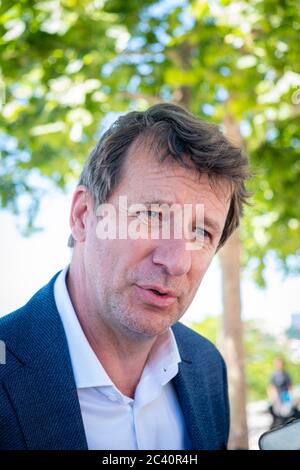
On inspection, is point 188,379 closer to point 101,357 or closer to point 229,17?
point 101,357

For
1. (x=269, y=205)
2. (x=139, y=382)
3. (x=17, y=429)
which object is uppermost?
(x=17, y=429)

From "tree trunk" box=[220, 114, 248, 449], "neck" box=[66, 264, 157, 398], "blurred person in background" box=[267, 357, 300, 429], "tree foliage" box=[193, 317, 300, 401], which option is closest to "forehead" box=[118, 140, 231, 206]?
"neck" box=[66, 264, 157, 398]

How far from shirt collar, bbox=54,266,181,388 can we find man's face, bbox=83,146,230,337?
7cm

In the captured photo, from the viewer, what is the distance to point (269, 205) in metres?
5.17

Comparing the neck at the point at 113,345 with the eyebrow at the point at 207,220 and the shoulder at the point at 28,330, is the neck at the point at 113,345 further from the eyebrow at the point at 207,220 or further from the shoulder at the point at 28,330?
the eyebrow at the point at 207,220

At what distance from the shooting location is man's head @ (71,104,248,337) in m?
1.46

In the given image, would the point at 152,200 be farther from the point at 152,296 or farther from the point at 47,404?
the point at 47,404

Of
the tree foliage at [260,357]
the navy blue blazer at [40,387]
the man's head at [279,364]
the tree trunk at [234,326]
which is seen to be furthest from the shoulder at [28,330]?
the man's head at [279,364]

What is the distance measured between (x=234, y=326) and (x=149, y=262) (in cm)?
329

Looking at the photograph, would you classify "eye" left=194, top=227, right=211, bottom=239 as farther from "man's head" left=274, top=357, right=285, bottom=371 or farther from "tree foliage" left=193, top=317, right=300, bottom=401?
"man's head" left=274, top=357, right=285, bottom=371

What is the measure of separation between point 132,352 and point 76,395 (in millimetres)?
221
